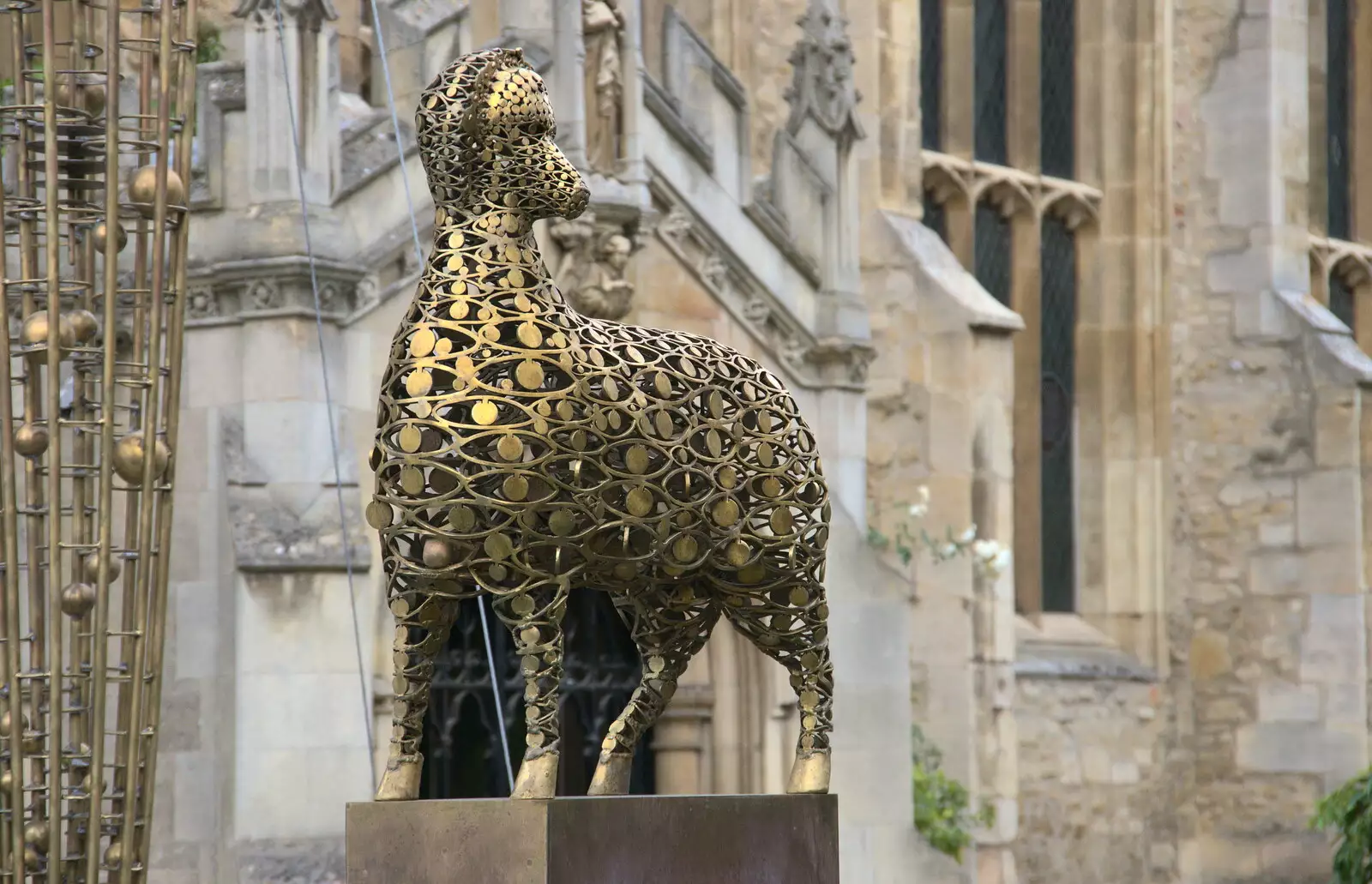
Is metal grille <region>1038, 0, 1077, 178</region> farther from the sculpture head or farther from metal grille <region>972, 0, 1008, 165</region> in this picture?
the sculpture head

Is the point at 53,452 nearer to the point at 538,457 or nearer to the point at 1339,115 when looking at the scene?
the point at 538,457

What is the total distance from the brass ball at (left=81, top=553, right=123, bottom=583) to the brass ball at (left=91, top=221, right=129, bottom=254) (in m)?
0.76

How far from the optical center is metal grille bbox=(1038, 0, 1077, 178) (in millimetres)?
17453

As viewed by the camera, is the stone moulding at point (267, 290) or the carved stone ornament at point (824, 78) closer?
the stone moulding at point (267, 290)

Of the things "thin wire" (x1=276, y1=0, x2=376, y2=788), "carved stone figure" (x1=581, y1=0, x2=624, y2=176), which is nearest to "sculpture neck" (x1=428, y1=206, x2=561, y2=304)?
"thin wire" (x1=276, y1=0, x2=376, y2=788)

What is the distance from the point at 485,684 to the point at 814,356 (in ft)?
7.97

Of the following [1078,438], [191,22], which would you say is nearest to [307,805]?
[191,22]

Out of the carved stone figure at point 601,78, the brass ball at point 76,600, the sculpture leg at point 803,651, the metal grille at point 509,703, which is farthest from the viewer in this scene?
the carved stone figure at point 601,78

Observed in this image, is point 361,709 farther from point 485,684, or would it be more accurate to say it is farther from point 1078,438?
point 1078,438

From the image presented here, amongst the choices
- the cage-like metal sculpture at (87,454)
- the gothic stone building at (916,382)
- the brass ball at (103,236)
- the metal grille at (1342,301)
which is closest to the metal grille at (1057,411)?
the gothic stone building at (916,382)

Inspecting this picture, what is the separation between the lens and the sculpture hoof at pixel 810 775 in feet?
19.9

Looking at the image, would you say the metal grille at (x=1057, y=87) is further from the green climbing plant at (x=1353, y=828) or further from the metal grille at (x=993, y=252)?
the green climbing plant at (x=1353, y=828)

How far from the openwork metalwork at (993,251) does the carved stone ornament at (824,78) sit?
15.3ft

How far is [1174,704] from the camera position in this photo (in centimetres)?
1748
